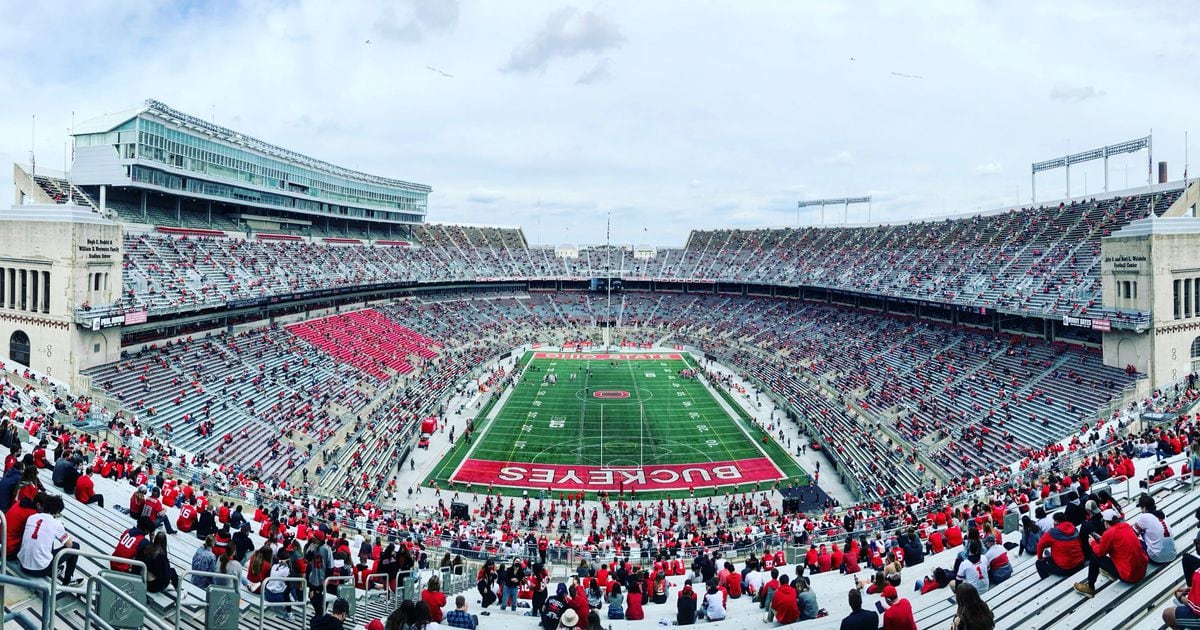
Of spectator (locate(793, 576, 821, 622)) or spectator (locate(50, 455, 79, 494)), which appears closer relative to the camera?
spectator (locate(793, 576, 821, 622))

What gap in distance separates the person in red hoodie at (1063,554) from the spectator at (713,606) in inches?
199

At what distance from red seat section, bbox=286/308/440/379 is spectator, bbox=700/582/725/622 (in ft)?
114

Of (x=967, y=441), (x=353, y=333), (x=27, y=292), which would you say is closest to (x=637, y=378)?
(x=353, y=333)

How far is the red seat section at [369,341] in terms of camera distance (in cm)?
4450

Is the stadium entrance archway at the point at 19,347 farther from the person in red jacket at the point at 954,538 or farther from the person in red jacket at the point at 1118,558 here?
the person in red jacket at the point at 1118,558

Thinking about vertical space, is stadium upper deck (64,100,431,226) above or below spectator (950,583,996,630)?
above

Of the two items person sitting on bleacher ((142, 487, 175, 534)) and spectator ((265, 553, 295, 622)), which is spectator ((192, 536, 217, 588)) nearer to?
spectator ((265, 553, 295, 622))

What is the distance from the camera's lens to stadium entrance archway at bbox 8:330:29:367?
28.1 m

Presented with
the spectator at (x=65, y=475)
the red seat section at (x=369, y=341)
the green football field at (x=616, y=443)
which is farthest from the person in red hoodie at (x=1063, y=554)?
the red seat section at (x=369, y=341)

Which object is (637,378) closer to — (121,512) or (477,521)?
A: (477,521)

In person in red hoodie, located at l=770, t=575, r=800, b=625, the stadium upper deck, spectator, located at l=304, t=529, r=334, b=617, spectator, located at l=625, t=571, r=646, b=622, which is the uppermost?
the stadium upper deck

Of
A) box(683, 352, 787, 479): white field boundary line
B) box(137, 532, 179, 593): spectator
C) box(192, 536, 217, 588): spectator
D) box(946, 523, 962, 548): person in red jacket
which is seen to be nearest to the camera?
box(137, 532, 179, 593): spectator

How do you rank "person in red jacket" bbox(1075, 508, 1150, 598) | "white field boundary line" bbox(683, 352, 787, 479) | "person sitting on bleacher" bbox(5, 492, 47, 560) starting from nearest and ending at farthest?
"person sitting on bleacher" bbox(5, 492, 47, 560) < "person in red jacket" bbox(1075, 508, 1150, 598) < "white field boundary line" bbox(683, 352, 787, 479)

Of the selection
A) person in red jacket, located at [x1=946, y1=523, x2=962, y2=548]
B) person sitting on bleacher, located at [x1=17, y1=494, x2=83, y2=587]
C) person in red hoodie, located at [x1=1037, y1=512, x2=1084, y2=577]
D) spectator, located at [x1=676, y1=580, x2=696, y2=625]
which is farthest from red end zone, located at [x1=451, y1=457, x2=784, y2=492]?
person sitting on bleacher, located at [x1=17, y1=494, x2=83, y2=587]
